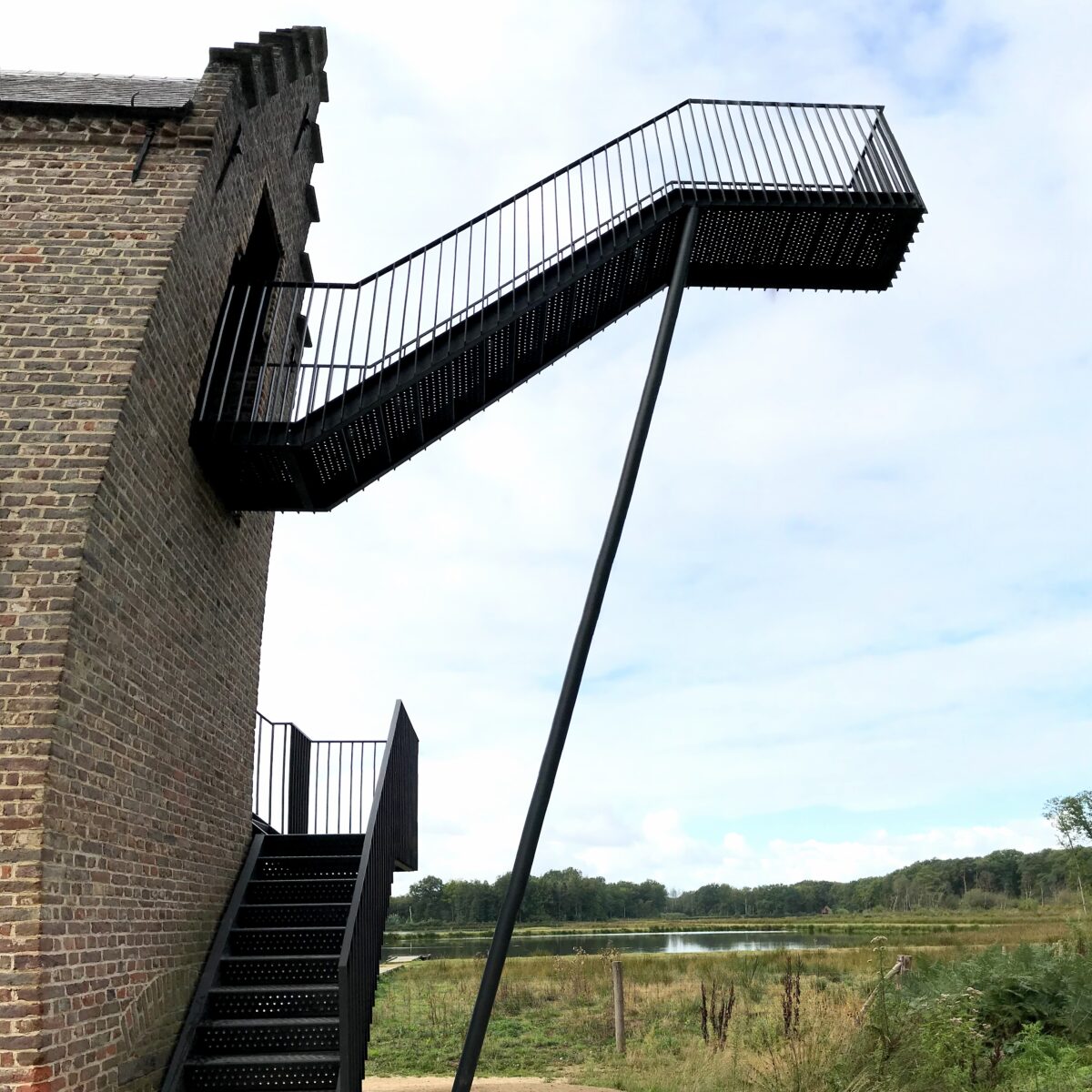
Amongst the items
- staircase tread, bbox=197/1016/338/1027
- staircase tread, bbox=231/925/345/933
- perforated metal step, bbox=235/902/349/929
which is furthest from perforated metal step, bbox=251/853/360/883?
staircase tread, bbox=197/1016/338/1027

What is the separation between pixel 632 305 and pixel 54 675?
6.11 m

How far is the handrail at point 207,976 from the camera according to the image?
5719 millimetres

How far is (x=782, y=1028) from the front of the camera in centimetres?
887

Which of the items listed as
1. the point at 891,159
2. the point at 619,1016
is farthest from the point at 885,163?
the point at 619,1016

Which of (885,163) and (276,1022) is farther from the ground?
(885,163)

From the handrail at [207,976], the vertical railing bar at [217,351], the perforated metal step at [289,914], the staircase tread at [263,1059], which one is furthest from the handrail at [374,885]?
the vertical railing bar at [217,351]

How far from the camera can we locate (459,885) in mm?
73688

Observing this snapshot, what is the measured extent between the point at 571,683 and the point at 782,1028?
5119mm

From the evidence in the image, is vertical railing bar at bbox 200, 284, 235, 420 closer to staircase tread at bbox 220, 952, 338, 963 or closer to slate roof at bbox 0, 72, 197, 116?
slate roof at bbox 0, 72, 197, 116

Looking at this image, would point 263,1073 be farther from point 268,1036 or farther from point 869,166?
point 869,166

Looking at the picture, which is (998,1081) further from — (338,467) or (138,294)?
(138,294)

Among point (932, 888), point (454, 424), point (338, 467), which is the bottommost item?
point (932, 888)

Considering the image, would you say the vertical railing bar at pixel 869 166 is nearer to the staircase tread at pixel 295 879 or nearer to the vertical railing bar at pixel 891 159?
the vertical railing bar at pixel 891 159

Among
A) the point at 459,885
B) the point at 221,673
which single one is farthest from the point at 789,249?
the point at 459,885
